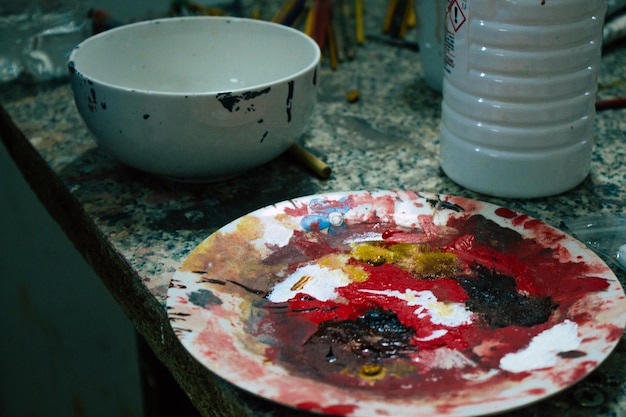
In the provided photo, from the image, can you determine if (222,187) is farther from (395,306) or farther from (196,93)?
(395,306)

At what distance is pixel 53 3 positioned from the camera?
1129 mm

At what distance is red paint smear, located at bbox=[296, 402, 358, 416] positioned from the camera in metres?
0.46

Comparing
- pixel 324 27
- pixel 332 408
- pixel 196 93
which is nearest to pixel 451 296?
pixel 332 408

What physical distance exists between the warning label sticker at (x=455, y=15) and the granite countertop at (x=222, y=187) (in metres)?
0.17

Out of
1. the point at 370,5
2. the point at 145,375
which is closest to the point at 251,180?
the point at 145,375

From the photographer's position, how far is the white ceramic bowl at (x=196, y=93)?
2.32 feet

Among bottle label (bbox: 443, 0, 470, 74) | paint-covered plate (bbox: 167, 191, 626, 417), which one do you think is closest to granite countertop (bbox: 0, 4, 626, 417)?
paint-covered plate (bbox: 167, 191, 626, 417)

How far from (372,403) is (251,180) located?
389 mm

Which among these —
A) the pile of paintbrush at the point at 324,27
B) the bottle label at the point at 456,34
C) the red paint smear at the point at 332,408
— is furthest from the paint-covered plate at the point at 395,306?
the pile of paintbrush at the point at 324,27

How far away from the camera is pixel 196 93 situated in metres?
0.69

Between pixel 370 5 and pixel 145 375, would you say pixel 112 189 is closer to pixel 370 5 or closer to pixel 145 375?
pixel 145 375

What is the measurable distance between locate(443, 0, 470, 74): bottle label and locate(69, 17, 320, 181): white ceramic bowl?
0.45 feet

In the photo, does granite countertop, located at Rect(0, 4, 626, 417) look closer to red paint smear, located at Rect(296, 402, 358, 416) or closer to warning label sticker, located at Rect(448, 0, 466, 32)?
red paint smear, located at Rect(296, 402, 358, 416)

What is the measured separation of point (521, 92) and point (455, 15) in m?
0.09
